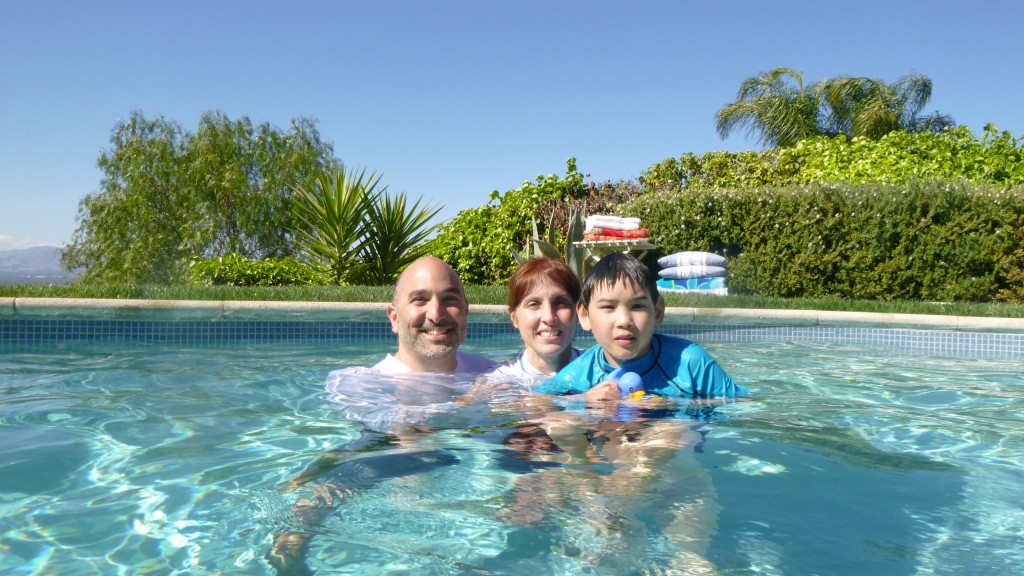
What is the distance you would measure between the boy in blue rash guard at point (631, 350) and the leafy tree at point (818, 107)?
2568 centimetres

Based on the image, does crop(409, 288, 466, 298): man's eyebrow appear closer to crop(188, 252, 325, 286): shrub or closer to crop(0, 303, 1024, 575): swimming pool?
crop(0, 303, 1024, 575): swimming pool

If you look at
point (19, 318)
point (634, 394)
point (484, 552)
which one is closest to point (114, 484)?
point (484, 552)

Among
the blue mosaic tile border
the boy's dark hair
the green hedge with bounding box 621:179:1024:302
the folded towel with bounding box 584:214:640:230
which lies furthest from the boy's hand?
the green hedge with bounding box 621:179:1024:302

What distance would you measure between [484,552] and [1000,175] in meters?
18.5

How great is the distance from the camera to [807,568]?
1.92m

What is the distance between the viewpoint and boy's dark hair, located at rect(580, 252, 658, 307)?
9.46ft

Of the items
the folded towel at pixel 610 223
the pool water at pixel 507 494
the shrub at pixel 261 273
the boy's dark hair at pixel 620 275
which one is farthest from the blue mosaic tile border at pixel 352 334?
the shrub at pixel 261 273

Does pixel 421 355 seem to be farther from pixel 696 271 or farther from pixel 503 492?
pixel 696 271

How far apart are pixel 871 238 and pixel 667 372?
9369mm

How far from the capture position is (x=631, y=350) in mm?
2957

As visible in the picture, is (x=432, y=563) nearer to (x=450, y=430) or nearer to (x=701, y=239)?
(x=450, y=430)

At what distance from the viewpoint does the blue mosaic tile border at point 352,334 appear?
722 centimetres

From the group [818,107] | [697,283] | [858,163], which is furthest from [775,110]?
[697,283]

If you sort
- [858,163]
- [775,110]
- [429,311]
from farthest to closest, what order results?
[775,110]
[858,163]
[429,311]
